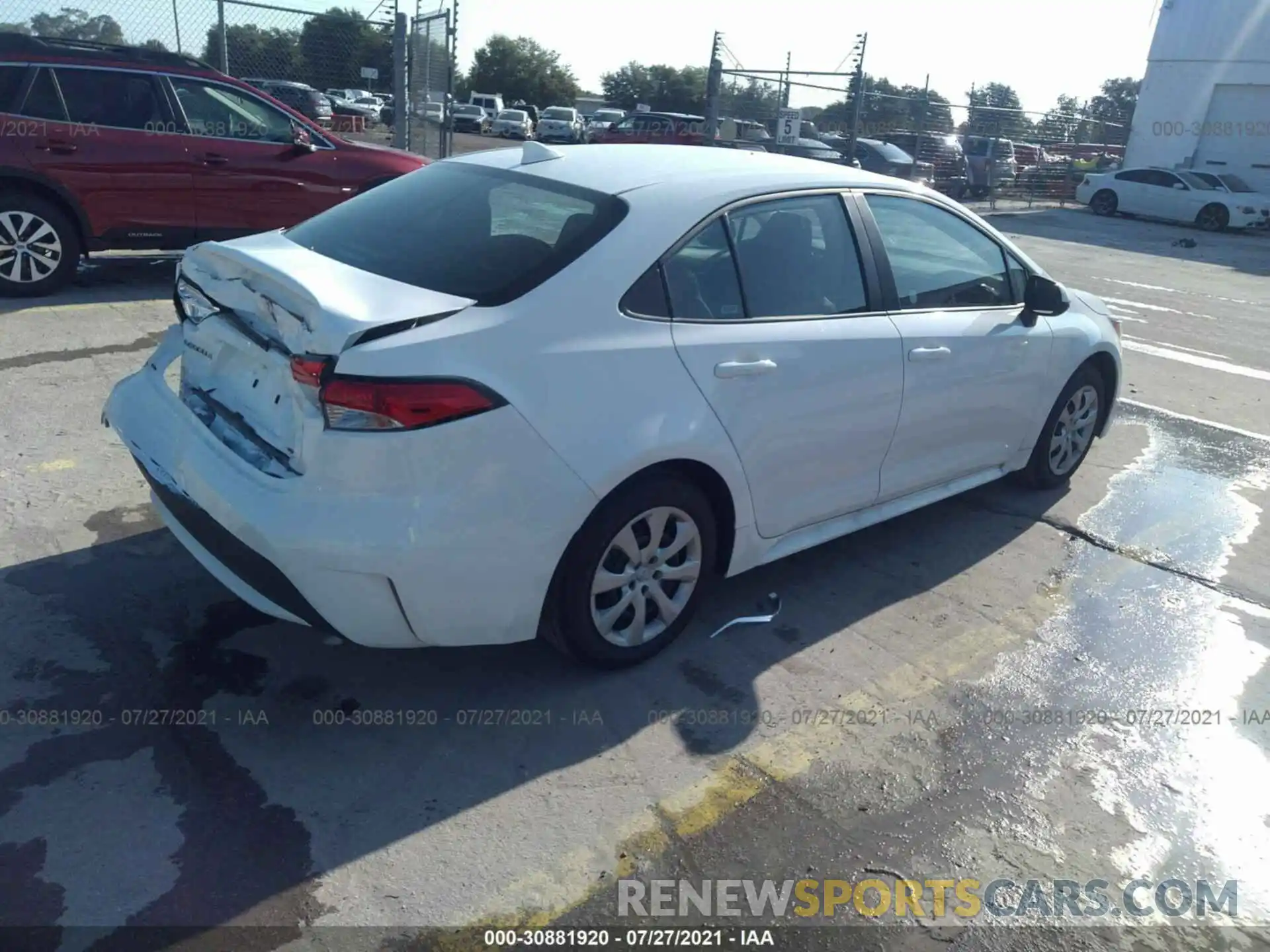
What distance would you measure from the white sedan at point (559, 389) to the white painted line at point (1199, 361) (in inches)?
216

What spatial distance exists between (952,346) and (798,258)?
34.4 inches

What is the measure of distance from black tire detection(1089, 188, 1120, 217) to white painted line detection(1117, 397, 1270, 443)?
21.7 metres

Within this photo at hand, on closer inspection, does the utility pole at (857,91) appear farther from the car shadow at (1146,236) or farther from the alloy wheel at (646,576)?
the alloy wheel at (646,576)

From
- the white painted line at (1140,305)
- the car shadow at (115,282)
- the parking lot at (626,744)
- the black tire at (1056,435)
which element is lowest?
the white painted line at (1140,305)

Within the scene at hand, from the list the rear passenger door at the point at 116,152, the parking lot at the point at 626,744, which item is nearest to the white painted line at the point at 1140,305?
the parking lot at the point at 626,744

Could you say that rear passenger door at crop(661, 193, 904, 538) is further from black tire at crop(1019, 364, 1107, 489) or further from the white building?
the white building

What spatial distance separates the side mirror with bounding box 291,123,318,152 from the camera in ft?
27.8

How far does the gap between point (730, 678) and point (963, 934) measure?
1182 mm

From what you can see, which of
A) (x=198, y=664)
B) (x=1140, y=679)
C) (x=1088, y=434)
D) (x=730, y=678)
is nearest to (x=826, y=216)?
(x=730, y=678)

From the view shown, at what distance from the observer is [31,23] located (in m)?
11.3

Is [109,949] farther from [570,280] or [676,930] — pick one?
[570,280]

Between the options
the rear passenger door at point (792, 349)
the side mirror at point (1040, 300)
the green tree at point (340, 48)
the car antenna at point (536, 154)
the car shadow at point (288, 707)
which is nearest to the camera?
the car shadow at point (288, 707)

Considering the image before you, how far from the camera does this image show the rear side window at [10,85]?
7.28 m

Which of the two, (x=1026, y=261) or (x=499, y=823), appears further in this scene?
(x=1026, y=261)
